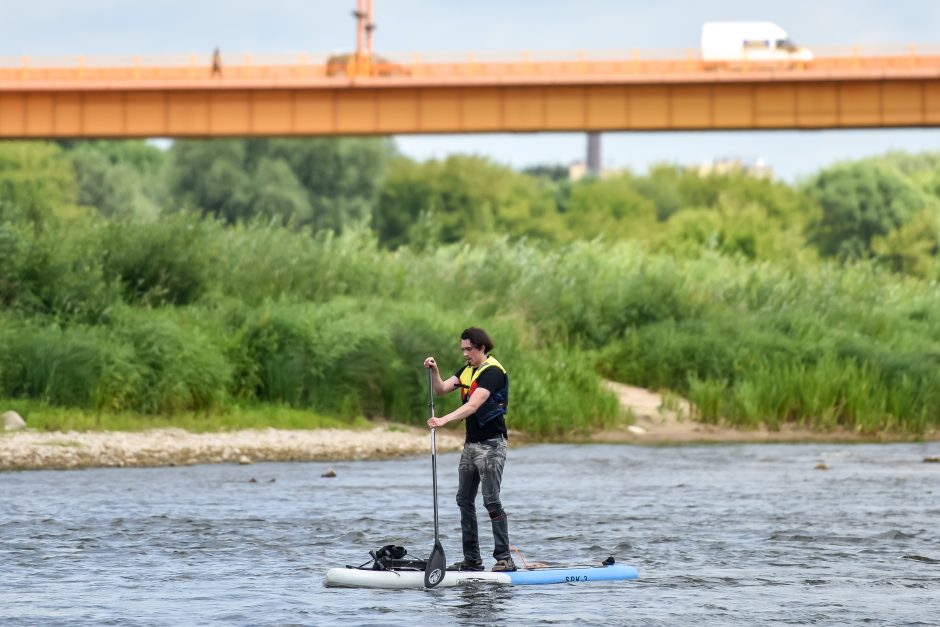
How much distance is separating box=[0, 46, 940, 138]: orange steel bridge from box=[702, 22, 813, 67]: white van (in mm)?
497

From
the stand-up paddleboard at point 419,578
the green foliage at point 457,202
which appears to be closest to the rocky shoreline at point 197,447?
the stand-up paddleboard at point 419,578

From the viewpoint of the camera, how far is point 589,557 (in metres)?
21.4

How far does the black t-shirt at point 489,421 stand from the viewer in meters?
18.0

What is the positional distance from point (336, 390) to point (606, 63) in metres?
23.1

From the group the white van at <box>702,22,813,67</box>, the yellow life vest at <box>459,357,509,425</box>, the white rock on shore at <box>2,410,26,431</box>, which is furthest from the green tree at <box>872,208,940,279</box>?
the yellow life vest at <box>459,357,509,425</box>

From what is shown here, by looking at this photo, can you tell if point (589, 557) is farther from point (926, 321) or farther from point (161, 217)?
point (926, 321)

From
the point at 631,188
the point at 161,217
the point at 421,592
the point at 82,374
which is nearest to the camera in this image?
the point at 421,592

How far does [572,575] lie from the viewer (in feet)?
63.7

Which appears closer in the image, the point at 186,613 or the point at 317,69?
the point at 186,613

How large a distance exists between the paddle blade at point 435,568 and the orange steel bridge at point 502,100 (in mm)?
42243

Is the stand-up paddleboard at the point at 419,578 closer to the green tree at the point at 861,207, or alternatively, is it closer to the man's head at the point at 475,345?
the man's head at the point at 475,345

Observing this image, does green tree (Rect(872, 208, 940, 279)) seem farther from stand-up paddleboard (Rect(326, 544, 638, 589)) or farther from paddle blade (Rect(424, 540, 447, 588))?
paddle blade (Rect(424, 540, 447, 588))

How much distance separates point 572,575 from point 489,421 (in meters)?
2.22

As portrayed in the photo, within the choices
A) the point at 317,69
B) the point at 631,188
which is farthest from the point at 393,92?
the point at 631,188
